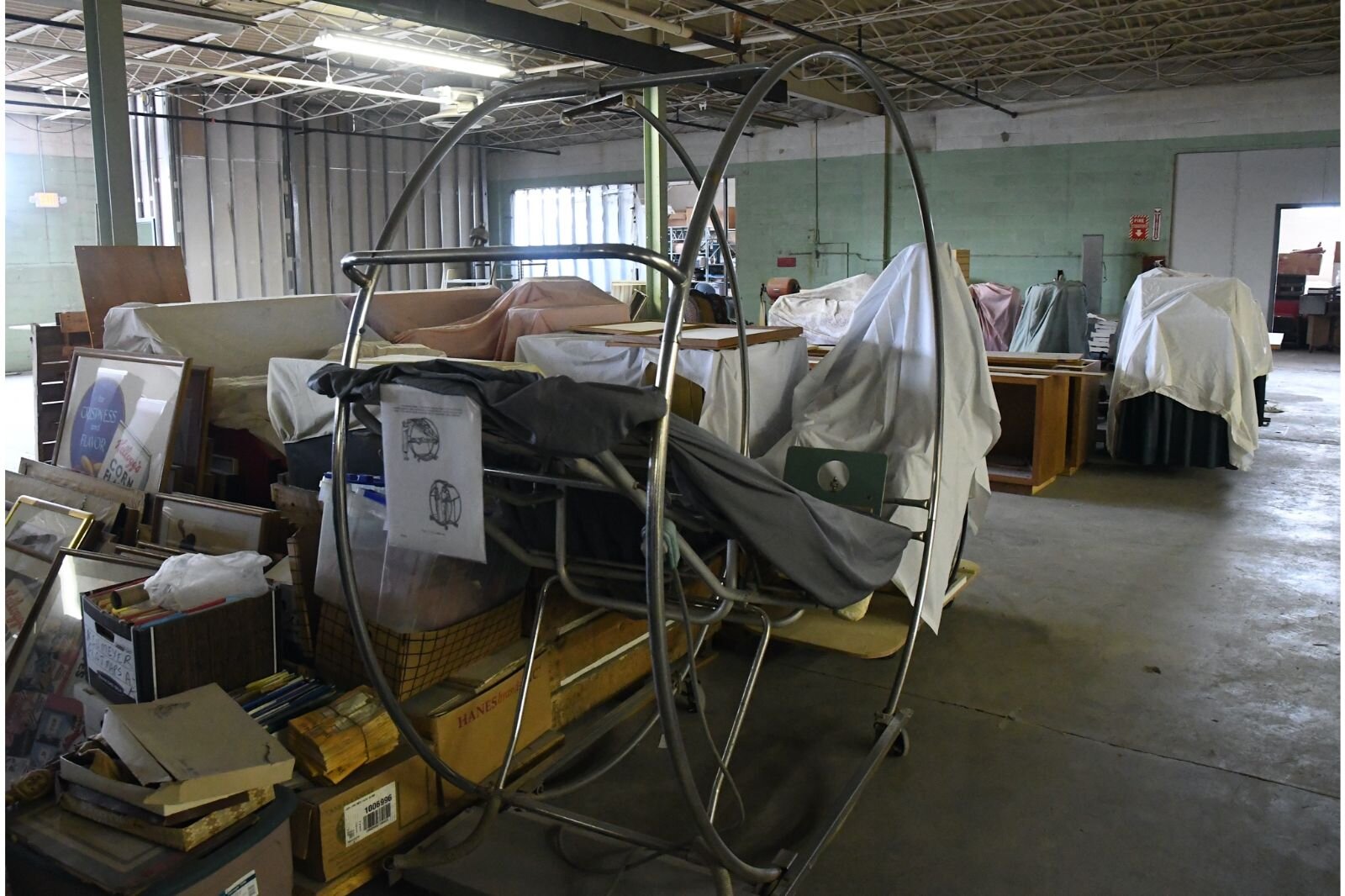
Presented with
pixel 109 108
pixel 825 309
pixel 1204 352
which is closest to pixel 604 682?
pixel 109 108

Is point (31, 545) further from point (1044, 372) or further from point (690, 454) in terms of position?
point (1044, 372)

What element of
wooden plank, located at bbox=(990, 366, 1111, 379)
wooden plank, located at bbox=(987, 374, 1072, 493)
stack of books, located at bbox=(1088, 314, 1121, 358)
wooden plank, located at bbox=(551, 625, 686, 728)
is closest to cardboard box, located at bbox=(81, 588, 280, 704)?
wooden plank, located at bbox=(551, 625, 686, 728)

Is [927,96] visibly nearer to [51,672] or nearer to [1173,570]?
[1173,570]

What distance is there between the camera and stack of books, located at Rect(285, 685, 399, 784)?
2.26 metres

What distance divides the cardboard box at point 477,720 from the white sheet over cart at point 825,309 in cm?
598

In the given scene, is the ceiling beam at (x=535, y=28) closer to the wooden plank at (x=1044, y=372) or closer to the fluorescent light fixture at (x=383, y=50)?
the fluorescent light fixture at (x=383, y=50)

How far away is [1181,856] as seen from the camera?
2387mm

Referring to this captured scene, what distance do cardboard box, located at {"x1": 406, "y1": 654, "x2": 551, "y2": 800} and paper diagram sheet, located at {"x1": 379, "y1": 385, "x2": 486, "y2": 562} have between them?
741mm

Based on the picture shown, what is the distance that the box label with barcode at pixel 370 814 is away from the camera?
2.24 meters

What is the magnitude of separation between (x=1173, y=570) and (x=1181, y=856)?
2570 millimetres

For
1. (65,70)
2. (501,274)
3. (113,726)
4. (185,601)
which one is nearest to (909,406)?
(185,601)

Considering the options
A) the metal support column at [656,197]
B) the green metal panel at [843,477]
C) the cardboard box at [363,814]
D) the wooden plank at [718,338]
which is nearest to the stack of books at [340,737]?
the cardboard box at [363,814]

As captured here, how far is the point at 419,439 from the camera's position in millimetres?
1840

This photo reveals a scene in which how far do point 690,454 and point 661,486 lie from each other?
214mm
